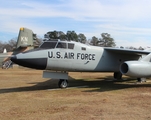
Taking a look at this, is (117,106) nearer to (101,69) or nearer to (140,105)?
(140,105)

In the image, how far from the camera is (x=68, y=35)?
258 ft

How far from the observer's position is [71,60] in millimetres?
11125

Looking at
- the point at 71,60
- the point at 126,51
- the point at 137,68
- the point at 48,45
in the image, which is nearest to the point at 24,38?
the point at 48,45

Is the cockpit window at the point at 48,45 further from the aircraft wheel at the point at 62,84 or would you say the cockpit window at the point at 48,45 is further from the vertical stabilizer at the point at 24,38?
the vertical stabilizer at the point at 24,38

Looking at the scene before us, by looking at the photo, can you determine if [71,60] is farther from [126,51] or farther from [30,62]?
[126,51]

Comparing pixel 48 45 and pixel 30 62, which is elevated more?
pixel 48 45

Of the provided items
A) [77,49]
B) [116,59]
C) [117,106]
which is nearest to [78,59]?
[77,49]

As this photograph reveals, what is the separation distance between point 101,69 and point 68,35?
66.9 metres

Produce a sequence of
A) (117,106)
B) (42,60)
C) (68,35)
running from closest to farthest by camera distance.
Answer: (117,106) → (42,60) → (68,35)

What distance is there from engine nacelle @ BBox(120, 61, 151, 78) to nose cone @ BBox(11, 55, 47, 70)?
4.05m

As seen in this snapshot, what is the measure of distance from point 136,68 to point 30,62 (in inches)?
204

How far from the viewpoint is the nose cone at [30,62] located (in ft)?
32.0

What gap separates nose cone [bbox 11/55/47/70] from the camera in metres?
9.75

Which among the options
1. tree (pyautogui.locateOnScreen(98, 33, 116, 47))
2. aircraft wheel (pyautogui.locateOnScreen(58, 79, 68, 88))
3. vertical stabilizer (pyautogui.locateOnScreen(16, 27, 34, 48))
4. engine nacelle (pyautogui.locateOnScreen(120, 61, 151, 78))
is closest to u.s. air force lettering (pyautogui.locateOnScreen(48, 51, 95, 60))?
aircraft wheel (pyautogui.locateOnScreen(58, 79, 68, 88))
